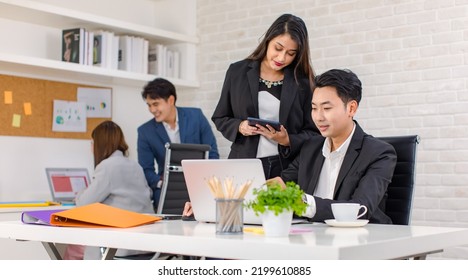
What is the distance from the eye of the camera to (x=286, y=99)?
286 centimetres

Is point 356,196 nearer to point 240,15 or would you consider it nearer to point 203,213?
point 203,213

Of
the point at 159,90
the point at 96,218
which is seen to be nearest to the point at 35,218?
the point at 96,218

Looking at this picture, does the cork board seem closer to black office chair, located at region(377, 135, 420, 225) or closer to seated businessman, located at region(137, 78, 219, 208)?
seated businessman, located at region(137, 78, 219, 208)

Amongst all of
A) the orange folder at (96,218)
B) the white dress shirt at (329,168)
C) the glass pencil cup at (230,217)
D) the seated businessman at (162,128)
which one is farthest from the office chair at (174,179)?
the glass pencil cup at (230,217)

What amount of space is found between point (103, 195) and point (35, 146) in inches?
42.1

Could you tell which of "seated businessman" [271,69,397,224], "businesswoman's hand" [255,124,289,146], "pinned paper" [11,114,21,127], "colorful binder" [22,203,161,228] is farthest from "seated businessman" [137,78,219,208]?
"colorful binder" [22,203,161,228]

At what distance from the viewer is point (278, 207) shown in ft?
5.38

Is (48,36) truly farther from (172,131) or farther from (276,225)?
(276,225)

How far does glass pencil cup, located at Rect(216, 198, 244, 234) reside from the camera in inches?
66.7

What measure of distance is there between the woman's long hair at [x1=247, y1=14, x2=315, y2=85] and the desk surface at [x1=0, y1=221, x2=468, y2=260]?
982 millimetres

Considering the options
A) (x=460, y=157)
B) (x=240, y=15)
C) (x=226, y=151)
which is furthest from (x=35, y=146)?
(x=460, y=157)

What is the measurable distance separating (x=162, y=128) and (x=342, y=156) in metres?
2.44

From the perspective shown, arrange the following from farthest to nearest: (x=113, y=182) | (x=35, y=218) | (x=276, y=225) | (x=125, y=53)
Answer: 1. (x=125, y=53)
2. (x=113, y=182)
3. (x=35, y=218)
4. (x=276, y=225)
